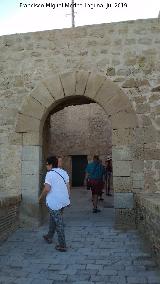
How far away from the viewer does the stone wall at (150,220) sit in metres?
3.34

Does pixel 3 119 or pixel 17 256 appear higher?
pixel 3 119

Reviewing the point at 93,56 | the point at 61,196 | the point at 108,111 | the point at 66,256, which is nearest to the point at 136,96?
the point at 108,111

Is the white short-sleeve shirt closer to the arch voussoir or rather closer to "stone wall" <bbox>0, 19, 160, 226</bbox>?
"stone wall" <bbox>0, 19, 160, 226</bbox>

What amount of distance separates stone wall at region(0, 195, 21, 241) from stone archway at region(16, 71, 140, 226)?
26 cm

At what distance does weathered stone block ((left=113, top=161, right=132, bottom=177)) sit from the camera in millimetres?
5285

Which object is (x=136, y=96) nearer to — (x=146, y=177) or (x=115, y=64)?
(x=115, y=64)

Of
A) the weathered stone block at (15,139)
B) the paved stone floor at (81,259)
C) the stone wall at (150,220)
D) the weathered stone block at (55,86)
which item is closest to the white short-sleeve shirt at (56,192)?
the paved stone floor at (81,259)

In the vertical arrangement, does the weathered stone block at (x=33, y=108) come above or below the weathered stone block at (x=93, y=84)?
below

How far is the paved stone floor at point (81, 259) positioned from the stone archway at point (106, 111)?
2.36 ft

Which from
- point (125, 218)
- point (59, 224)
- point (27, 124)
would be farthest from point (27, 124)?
point (125, 218)

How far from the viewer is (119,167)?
532 cm

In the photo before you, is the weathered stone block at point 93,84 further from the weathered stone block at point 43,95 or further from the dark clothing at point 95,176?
the dark clothing at point 95,176

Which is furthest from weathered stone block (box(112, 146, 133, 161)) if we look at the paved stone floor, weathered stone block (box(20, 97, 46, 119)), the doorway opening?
the doorway opening

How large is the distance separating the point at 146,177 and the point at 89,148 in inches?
403
